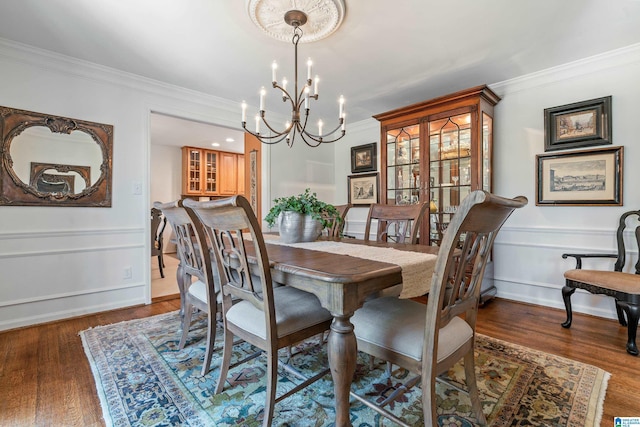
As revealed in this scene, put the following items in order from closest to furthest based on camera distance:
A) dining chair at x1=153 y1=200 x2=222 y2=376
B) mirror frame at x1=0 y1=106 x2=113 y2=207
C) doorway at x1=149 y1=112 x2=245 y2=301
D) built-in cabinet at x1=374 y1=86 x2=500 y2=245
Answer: dining chair at x1=153 y1=200 x2=222 y2=376
mirror frame at x1=0 y1=106 x2=113 y2=207
built-in cabinet at x1=374 y1=86 x2=500 y2=245
doorway at x1=149 y1=112 x2=245 y2=301

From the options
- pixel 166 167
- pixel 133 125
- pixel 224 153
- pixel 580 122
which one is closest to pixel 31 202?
pixel 133 125

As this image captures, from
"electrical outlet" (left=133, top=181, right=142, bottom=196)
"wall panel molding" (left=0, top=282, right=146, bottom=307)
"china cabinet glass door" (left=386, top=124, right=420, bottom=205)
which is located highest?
"china cabinet glass door" (left=386, top=124, right=420, bottom=205)

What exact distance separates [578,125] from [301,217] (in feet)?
8.83

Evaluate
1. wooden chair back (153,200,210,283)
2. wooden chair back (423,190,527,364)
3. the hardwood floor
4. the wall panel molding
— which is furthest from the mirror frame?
wooden chair back (423,190,527,364)

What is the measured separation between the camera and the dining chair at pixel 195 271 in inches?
63.2

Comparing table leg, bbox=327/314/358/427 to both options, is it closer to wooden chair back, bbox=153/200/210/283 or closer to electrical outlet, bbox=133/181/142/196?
wooden chair back, bbox=153/200/210/283

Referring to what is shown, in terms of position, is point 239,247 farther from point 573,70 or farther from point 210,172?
point 210,172

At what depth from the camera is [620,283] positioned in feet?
6.61

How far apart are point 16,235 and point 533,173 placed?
4.63 metres

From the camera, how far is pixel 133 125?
296cm

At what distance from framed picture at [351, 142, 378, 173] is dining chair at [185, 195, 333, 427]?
3.12m

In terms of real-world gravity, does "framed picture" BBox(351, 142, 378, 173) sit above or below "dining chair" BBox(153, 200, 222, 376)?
above

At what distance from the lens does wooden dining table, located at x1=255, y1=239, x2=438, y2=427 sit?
1032 mm

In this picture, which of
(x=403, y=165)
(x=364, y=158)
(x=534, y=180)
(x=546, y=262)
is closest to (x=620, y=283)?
(x=546, y=262)
